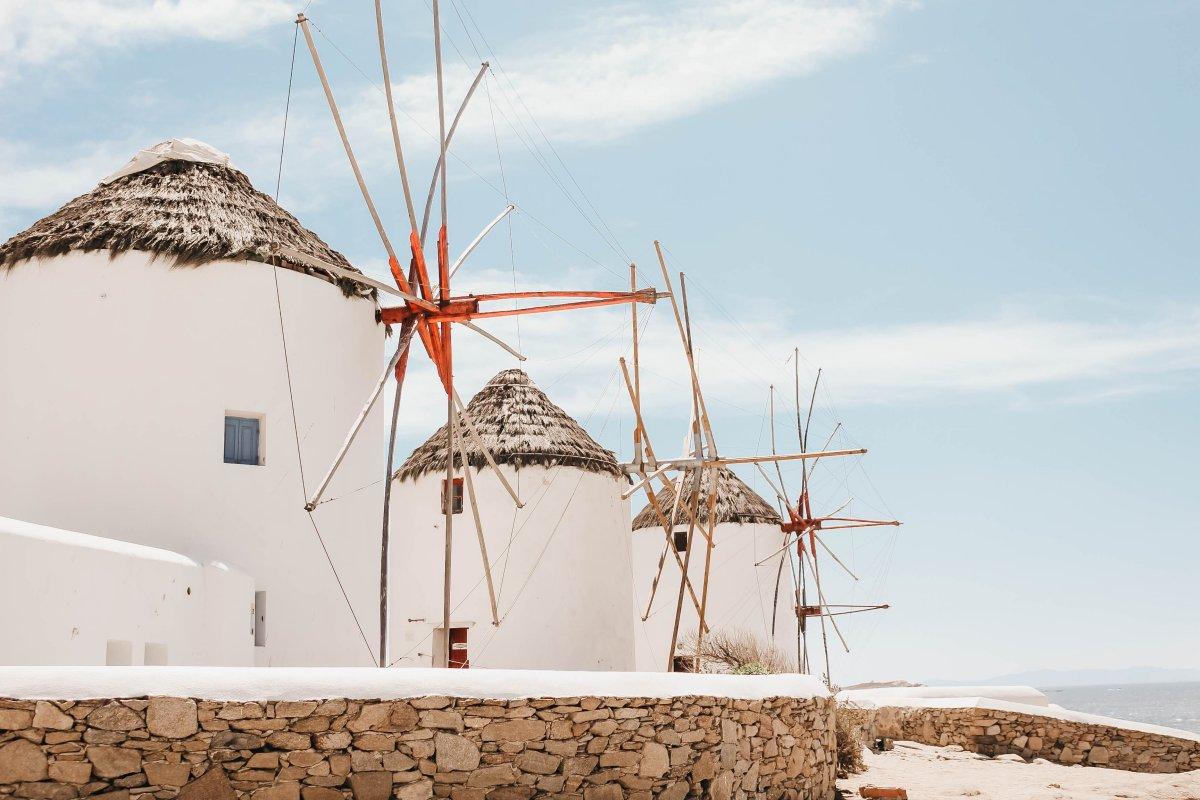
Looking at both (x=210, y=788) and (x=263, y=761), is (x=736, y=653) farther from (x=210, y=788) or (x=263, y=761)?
(x=210, y=788)

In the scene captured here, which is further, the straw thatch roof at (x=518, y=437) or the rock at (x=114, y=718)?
the straw thatch roof at (x=518, y=437)

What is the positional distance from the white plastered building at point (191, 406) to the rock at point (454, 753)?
150 inches

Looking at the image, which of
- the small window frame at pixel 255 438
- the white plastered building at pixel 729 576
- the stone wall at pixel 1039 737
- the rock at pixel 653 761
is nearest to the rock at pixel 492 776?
the rock at pixel 653 761

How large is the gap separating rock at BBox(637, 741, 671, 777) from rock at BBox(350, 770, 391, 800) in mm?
2013

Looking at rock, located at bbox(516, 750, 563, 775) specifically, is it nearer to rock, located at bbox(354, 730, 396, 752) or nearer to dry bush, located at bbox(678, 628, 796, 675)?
rock, located at bbox(354, 730, 396, 752)

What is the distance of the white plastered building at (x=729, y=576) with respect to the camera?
25.7 m

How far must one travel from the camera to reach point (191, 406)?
41.7 feet

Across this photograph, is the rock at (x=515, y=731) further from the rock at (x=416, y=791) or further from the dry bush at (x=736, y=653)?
the dry bush at (x=736, y=653)

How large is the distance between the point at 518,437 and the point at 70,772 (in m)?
11.7

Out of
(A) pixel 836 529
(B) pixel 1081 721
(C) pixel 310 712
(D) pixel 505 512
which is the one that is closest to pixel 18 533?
(C) pixel 310 712

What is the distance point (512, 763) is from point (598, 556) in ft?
33.7

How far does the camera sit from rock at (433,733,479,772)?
8781 millimetres

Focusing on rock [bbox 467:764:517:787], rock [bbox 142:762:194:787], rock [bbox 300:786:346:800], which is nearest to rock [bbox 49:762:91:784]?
rock [bbox 142:762:194:787]

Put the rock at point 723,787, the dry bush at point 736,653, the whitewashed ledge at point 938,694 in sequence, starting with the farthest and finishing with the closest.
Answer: the whitewashed ledge at point 938,694 → the dry bush at point 736,653 → the rock at point 723,787
